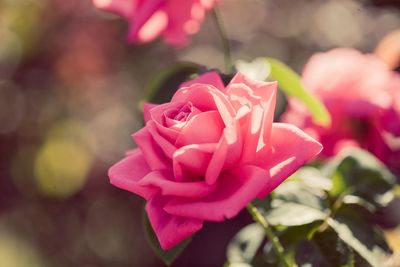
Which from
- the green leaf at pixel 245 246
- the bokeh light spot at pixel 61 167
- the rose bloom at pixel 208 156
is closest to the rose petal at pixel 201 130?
the rose bloom at pixel 208 156

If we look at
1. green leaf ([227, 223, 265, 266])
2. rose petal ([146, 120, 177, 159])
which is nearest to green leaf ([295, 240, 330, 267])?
green leaf ([227, 223, 265, 266])

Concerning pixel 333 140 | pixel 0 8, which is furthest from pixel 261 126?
pixel 0 8

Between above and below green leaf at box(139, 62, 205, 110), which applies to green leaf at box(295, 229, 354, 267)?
below

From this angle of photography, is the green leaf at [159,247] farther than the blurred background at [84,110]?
No

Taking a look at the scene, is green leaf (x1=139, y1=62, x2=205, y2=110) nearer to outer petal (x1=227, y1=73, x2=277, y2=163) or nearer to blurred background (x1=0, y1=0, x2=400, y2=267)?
outer petal (x1=227, y1=73, x2=277, y2=163)

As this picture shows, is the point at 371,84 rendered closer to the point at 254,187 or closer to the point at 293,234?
the point at 293,234

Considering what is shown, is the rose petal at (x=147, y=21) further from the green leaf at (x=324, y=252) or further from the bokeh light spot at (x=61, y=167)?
the bokeh light spot at (x=61, y=167)

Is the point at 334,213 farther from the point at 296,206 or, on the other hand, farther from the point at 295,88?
the point at 295,88
